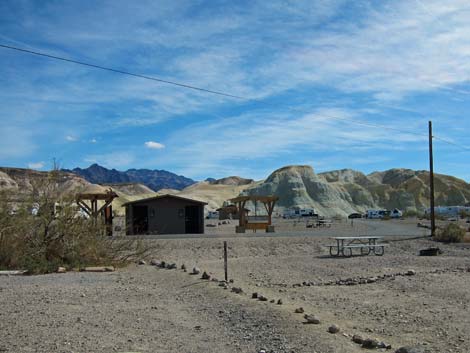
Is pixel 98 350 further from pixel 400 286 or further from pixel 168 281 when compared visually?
pixel 400 286

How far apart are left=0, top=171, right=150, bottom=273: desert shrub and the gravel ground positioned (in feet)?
4.42

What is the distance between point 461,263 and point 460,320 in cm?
1226

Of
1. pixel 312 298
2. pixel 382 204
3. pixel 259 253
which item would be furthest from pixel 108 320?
pixel 382 204

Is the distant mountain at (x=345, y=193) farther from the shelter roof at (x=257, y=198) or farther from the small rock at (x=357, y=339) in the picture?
the small rock at (x=357, y=339)

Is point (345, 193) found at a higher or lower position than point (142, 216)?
higher

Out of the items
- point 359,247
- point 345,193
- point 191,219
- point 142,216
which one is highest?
point 345,193

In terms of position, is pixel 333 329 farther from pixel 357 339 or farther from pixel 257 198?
pixel 257 198

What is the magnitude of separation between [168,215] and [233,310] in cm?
3374

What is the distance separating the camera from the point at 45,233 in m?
18.4

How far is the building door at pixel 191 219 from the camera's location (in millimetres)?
44456

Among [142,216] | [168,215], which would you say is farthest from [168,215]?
[142,216]

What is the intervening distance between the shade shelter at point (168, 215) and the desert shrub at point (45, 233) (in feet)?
79.7

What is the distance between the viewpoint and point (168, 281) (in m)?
15.7

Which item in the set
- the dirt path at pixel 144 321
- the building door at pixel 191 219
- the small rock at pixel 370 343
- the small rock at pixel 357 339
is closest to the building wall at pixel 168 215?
the building door at pixel 191 219
